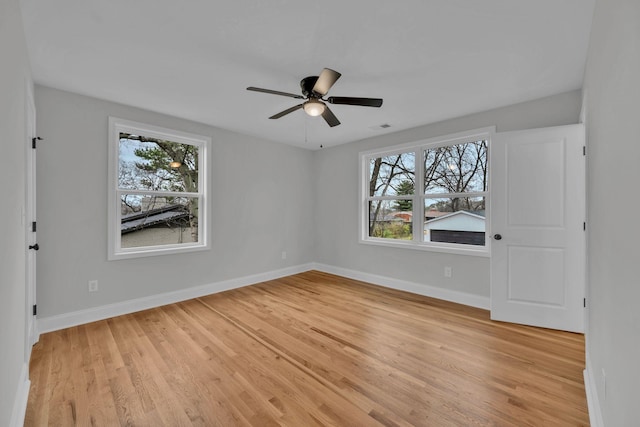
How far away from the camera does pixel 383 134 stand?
452cm

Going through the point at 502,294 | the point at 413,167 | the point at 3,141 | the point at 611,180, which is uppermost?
the point at 413,167

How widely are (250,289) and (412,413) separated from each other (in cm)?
306

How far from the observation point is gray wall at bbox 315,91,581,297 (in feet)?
10.3

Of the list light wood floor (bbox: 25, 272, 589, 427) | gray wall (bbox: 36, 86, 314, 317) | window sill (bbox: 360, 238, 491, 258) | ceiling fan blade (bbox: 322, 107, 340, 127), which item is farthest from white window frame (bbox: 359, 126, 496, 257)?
ceiling fan blade (bbox: 322, 107, 340, 127)

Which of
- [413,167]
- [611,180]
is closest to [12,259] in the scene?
[611,180]

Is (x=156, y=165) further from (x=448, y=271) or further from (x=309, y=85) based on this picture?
(x=448, y=271)

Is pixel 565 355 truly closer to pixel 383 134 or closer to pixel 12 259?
pixel 383 134

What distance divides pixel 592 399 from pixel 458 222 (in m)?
2.38

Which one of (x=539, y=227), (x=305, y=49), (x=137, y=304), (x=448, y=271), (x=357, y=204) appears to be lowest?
(x=137, y=304)

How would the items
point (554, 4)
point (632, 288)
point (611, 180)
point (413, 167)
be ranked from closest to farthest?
point (632, 288) → point (611, 180) → point (554, 4) → point (413, 167)

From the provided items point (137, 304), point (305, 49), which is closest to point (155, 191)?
point (137, 304)

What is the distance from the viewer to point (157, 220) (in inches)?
146

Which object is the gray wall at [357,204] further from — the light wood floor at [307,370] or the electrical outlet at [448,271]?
the light wood floor at [307,370]

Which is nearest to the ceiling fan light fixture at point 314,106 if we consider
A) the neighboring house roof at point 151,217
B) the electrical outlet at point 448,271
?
the neighboring house roof at point 151,217
